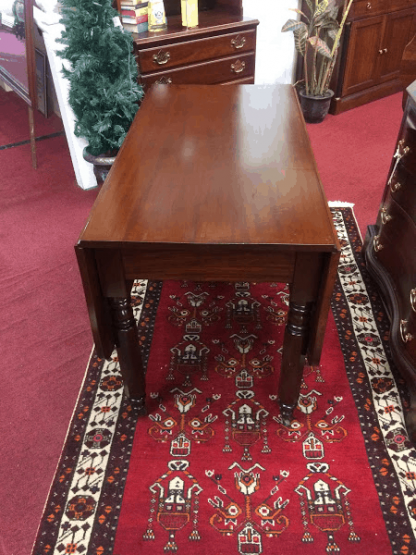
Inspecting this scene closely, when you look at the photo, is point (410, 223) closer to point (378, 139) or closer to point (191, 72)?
point (191, 72)

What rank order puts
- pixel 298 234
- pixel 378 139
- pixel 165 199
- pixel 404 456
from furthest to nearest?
pixel 378 139
pixel 404 456
pixel 165 199
pixel 298 234

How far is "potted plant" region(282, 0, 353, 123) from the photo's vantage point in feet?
11.4

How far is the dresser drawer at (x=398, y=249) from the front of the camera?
1.77m

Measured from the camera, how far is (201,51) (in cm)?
298

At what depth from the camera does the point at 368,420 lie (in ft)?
5.49

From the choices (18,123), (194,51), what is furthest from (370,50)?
(18,123)

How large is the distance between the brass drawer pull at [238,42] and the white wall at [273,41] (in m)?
0.84

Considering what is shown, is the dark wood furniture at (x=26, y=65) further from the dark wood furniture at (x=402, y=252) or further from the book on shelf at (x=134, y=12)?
the dark wood furniture at (x=402, y=252)

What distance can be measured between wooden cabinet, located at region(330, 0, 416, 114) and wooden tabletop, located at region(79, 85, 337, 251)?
221 centimetres

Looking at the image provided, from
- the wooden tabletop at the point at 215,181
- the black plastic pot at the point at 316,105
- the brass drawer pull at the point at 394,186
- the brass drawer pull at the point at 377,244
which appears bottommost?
the black plastic pot at the point at 316,105

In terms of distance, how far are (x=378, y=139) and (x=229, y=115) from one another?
2.18 m

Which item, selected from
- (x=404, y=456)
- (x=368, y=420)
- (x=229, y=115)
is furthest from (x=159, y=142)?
(x=404, y=456)

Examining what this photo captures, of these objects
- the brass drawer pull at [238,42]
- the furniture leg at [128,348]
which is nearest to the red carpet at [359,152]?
the brass drawer pull at [238,42]

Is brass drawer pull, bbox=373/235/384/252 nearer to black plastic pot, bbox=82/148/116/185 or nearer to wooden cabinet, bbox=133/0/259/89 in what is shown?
black plastic pot, bbox=82/148/116/185
